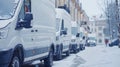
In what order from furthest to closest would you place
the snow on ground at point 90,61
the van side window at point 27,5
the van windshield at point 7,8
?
1. the snow on ground at point 90,61
2. the van side window at point 27,5
3. the van windshield at point 7,8

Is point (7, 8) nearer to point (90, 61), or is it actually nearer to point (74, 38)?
point (90, 61)

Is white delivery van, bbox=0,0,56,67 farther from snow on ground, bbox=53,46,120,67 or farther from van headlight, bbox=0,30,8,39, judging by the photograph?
snow on ground, bbox=53,46,120,67

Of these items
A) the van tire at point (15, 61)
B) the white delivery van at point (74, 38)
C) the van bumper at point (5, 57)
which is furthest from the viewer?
the white delivery van at point (74, 38)

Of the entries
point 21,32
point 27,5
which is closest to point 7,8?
point 21,32

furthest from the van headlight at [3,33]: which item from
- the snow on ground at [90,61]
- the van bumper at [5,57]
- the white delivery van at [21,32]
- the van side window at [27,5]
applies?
the snow on ground at [90,61]

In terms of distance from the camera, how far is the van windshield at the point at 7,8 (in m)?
10.4

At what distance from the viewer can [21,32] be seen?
430 inches

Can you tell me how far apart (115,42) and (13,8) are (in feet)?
201

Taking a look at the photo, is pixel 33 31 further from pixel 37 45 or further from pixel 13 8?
pixel 13 8

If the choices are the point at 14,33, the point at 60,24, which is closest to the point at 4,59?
the point at 14,33

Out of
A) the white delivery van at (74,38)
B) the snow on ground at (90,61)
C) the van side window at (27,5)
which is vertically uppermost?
the van side window at (27,5)

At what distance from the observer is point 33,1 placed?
12.6 meters

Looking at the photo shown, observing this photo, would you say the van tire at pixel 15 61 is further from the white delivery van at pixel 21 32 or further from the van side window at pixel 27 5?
the van side window at pixel 27 5

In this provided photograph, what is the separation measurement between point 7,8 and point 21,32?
83 centimetres
